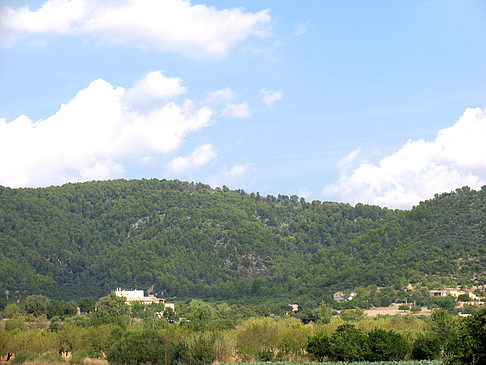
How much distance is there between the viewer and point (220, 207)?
172500 millimetres

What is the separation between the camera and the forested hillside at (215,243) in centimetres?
11606

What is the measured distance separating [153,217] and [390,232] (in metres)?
66.5

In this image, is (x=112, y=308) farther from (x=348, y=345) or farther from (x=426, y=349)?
(x=426, y=349)

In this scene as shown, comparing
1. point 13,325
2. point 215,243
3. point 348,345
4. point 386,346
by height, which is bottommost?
point 386,346

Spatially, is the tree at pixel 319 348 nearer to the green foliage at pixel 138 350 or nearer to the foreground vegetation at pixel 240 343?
the foreground vegetation at pixel 240 343

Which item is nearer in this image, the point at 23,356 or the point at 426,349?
the point at 23,356

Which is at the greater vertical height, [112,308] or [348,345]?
[112,308]

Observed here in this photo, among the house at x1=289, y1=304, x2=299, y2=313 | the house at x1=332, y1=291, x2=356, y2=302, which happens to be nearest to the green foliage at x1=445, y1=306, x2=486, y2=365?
the house at x1=289, y1=304, x2=299, y2=313

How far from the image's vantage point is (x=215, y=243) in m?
155

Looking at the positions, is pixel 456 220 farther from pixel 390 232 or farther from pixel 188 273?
pixel 188 273

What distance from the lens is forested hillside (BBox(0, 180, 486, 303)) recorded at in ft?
381

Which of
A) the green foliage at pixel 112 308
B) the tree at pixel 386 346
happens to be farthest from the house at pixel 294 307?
the tree at pixel 386 346

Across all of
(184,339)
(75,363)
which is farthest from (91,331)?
(184,339)

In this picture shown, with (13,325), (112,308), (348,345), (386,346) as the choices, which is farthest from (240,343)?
(112,308)
